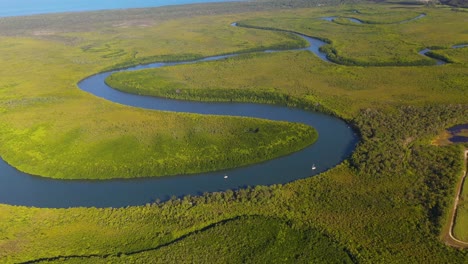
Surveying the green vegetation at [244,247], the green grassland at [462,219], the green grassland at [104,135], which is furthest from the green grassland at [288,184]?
the green grassland at [462,219]

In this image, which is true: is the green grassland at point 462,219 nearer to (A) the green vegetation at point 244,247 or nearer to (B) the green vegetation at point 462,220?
(B) the green vegetation at point 462,220

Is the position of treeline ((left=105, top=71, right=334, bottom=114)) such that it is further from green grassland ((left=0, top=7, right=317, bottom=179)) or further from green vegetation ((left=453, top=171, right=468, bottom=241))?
green vegetation ((left=453, top=171, right=468, bottom=241))

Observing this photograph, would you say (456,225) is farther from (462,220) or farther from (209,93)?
(209,93)

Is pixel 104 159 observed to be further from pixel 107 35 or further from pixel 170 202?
pixel 107 35

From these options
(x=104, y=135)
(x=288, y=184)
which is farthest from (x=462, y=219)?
(x=104, y=135)

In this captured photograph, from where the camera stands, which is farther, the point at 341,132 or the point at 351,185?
the point at 341,132

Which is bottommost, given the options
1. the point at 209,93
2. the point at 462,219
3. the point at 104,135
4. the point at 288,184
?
the point at 462,219

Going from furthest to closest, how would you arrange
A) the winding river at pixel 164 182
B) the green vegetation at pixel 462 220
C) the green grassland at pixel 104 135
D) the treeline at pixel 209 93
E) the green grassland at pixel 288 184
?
the treeline at pixel 209 93, the green grassland at pixel 104 135, the winding river at pixel 164 182, the green grassland at pixel 288 184, the green vegetation at pixel 462 220

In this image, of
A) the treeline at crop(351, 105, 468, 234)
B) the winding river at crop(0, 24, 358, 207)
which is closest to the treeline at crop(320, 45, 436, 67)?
the treeline at crop(351, 105, 468, 234)

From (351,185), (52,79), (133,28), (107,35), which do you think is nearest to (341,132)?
(351,185)
